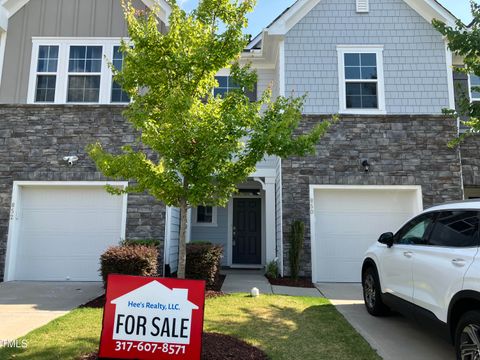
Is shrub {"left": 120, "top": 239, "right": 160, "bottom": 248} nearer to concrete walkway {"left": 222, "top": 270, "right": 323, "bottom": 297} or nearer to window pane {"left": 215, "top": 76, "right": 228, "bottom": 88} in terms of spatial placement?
concrete walkway {"left": 222, "top": 270, "right": 323, "bottom": 297}

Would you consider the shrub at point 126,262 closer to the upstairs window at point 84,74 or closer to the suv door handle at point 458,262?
the upstairs window at point 84,74

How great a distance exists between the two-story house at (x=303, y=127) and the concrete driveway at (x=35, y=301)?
2.82 ft

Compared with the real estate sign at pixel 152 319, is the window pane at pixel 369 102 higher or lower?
higher

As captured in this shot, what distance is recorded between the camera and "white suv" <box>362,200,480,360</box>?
3820 millimetres

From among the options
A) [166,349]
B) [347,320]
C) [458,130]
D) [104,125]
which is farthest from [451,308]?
[104,125]

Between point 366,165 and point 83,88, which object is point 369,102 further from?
point 83,88

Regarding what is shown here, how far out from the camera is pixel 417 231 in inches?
210

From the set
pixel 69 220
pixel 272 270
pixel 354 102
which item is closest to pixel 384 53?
pixel 354 102

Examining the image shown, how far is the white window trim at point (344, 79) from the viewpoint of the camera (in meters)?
10.7

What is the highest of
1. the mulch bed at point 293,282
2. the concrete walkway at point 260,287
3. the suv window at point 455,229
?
the suv window at point 455,229

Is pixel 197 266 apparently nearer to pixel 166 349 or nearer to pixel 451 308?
pixel 166 349

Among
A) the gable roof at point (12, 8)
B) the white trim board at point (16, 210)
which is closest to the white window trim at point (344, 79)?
the gable roof at point (12, 8)

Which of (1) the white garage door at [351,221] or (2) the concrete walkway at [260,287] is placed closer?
(2) the concrete walkway at [260,287]

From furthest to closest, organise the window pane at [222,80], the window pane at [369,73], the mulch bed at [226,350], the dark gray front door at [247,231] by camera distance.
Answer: the dark gray front door at [247,231]
the window pane at [222,80]
the window pane at [369,73]
the mulch bed at [226,350]
